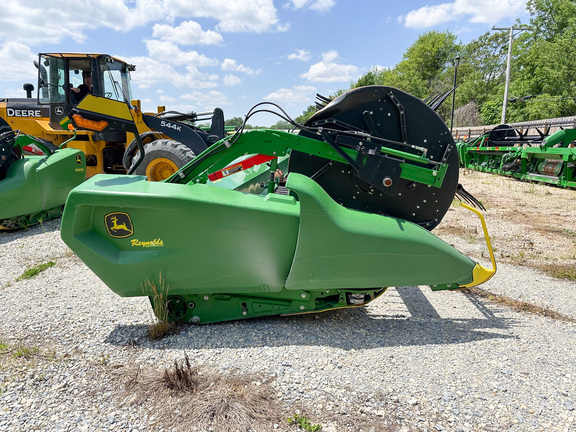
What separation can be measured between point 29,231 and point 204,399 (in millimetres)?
5737

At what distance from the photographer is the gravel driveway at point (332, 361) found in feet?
7.31

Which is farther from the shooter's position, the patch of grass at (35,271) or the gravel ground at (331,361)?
the patch of grass at (35,271)

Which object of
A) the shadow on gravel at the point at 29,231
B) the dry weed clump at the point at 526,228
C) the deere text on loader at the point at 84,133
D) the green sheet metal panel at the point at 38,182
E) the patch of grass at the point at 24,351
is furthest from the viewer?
the deere text on loader at the point at 84,133

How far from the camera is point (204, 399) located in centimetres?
231

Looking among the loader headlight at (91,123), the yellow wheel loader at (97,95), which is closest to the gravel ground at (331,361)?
the loader headlight at (91,123)

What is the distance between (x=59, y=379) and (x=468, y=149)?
17.7 m

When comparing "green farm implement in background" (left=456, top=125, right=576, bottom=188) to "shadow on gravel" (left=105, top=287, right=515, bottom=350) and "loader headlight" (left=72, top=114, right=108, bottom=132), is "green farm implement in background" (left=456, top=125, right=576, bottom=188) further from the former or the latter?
"loader headlight" (left=72, top=114, right=108, bottom=132)

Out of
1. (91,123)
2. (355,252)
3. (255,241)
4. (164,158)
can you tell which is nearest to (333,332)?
(355,252)

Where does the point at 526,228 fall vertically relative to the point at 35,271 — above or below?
above

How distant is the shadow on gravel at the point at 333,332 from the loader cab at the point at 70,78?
285 inches

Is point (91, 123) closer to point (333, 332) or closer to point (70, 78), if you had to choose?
point (70, 78)

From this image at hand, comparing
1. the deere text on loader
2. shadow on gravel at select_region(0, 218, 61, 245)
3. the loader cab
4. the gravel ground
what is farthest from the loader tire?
the gravel ground

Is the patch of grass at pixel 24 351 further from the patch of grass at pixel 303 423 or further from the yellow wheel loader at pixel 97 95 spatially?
the yellow wheel loader at pixel 97 95

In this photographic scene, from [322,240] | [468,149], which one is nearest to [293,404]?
[322,240]
